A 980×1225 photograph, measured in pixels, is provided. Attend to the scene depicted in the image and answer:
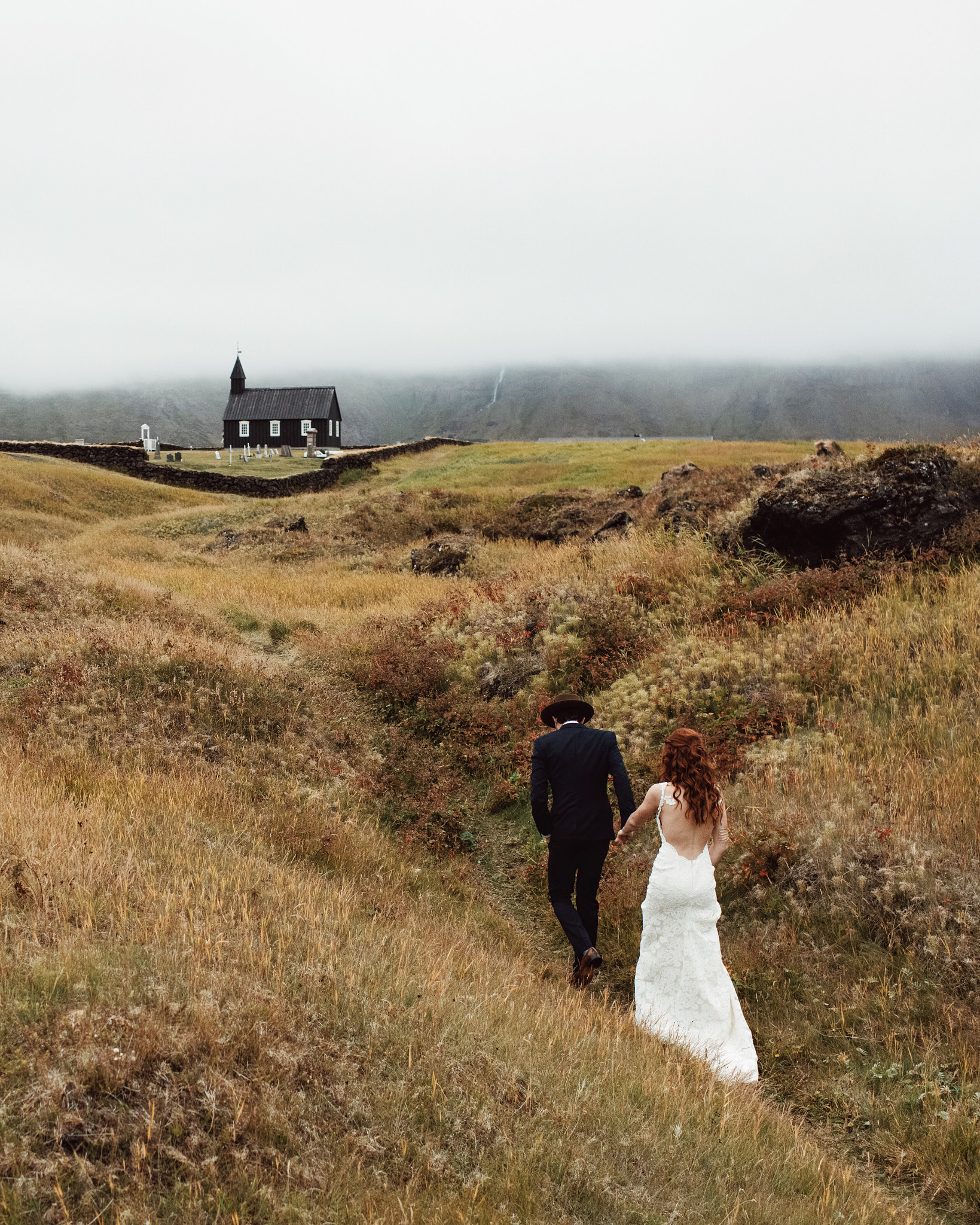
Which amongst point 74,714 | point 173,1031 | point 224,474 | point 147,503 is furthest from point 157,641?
point 224,474

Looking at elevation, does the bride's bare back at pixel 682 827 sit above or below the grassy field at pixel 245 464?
below

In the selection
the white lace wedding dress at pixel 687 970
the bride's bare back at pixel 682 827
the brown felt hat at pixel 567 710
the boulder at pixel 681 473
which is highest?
the boulder at pixel 681 473

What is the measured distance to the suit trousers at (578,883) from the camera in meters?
6.52

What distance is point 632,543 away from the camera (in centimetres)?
1762

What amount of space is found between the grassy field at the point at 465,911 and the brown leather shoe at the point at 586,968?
274 millimetres

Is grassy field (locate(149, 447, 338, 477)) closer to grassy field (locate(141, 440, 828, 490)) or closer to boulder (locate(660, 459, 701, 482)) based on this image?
grassy field (locate(141, 440, 828, 490))

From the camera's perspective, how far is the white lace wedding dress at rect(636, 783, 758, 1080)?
5.36 metres

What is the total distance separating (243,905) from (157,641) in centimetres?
810

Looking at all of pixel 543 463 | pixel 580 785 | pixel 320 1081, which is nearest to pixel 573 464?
pixel 543 463

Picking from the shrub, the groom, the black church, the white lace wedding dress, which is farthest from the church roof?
the white lace wedding dress

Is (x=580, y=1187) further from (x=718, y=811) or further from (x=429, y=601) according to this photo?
(x=429, y=601)

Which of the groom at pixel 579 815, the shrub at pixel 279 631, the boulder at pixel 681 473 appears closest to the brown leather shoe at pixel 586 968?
the groom at pixel 579 815

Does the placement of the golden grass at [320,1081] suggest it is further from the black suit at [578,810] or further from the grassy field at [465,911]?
the black suit at [578,810]

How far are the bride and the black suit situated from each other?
521 millimetres
